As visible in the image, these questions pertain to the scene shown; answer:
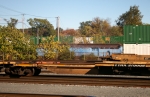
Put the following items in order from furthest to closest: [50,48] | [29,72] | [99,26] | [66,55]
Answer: [99,26]
[66,55]
[50,48]
[29,72]

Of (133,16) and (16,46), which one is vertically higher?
(133,16)

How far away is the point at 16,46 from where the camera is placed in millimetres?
30344

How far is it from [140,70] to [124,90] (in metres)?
4.26

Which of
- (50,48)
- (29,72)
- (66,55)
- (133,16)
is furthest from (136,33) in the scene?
(133,16)

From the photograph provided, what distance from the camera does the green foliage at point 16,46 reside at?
29562 millimetres

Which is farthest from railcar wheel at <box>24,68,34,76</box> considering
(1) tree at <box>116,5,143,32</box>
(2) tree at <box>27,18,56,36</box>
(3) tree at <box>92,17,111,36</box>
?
(2) tree at <box>27,18,56,36</box>

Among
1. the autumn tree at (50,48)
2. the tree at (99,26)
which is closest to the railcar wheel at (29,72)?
the autumn tree at (50,48)

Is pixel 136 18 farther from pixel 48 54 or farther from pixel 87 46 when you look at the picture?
pixel 48 54

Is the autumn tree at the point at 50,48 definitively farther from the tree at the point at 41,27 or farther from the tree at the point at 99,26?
the tree at the point at 41,27

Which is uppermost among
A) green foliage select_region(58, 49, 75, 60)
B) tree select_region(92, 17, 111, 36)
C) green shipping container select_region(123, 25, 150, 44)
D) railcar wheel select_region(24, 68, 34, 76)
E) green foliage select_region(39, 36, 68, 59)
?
tree select_region(92, 17, 111, 36)

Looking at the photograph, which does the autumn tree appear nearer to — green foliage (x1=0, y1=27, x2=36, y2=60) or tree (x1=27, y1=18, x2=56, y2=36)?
green foliage (x1=0, y1=27, x2=36, y2=60)

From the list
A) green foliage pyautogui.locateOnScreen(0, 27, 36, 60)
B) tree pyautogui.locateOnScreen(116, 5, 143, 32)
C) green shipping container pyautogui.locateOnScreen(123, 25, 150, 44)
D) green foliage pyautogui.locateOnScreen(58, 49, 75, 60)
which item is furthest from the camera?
tree pyautogui.locateOnScreen(116, 5, 143, 32)

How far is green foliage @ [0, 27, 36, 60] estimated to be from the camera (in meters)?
29.6

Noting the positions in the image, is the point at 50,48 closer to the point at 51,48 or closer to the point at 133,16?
the point at 51,48
